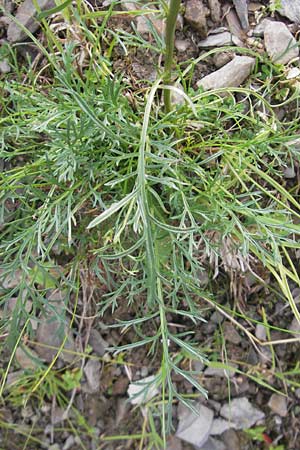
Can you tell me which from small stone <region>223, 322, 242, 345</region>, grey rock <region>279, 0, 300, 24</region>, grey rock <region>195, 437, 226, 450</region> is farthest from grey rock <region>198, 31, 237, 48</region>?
grey rock <region>195, 437, 226, 450</region>

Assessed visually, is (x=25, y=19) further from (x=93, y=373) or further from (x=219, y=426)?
(x=219, y=426)

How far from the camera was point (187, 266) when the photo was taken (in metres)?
1.21

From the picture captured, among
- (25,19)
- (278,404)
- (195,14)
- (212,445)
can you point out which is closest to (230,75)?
(195,14)

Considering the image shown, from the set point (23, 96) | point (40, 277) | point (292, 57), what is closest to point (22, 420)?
point (40, 277)

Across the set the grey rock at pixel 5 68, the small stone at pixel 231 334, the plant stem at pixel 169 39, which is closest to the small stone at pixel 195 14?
the plant stem at pixel 169 39

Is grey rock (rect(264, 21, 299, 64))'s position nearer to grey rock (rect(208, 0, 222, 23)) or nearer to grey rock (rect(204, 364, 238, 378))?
grey rock (rect(208, 0, 222, 23))

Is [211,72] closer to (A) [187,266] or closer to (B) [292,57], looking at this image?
(B) [292,57]

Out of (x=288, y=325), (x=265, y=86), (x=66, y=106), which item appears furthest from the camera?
(x=288, y=325)

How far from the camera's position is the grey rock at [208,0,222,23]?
3.83 feet

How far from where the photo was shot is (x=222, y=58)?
1.16 m

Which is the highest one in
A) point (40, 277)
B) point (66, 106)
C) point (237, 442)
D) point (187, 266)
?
point (66, 106)

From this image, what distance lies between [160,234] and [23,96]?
1.35ft

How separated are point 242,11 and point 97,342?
35.6 inches

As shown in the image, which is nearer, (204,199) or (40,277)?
(204,199)
